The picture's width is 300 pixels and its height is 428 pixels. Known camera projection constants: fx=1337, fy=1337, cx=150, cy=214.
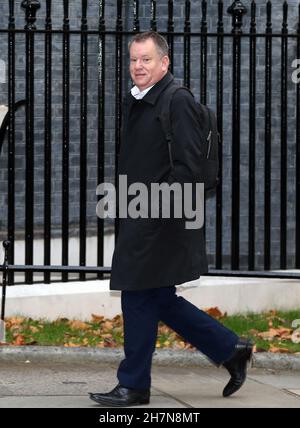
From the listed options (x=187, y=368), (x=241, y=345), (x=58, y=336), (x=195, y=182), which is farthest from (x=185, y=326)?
(x=58, y=336)

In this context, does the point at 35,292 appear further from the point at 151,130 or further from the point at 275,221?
the point at 151,130

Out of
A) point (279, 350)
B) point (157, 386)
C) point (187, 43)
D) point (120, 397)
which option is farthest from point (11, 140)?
point (120, 397)

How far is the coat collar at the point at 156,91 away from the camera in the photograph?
710cm

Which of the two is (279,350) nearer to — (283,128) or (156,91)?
(283,128)

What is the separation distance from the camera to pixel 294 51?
12195 millimetres

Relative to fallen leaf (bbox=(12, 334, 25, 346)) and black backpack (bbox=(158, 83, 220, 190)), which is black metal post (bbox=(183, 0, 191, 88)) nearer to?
fallen leaf (bbox=(12, 334, 25, 346))

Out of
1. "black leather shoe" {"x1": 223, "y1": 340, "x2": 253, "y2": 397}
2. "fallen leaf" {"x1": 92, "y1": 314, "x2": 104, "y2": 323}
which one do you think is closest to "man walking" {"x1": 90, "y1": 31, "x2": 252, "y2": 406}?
"black leather shoe" {"x1": 223, "y1": 340, "x2": 253, "y2": 397}

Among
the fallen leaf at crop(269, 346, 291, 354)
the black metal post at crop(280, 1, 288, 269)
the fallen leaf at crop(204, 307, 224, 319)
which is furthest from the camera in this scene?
the fallen leaf at crop(204, 307, 224, 319)

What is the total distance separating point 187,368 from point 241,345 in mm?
1249

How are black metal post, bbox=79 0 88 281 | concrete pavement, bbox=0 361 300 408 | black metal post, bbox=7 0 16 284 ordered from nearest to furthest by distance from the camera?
1. concrete pavement, bbox=0 361 300 408
2. black metal post, bbox=7 0 16 284
3. black metal post, bbox=79 0 88 281

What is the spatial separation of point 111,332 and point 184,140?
350 centimetres

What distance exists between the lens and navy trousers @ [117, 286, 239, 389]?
23.2ft

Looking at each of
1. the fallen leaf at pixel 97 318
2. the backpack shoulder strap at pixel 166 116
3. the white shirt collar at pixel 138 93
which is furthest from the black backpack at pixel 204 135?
the fallen leaf at pixel 97 318

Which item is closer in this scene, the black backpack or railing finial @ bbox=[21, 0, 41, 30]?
the black backpack
